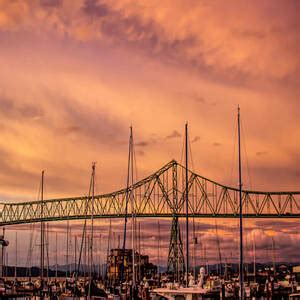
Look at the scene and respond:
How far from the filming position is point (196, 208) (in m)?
117

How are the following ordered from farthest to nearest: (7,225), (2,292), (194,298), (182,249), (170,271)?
(7,225) → (170,271) → (182,249) → (2,292) → (194,298)

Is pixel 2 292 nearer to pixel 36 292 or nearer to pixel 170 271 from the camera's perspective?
pixel 36 292

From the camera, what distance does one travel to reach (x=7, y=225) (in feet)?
495

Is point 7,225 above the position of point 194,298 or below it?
above

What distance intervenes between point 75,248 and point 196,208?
42.2 meters

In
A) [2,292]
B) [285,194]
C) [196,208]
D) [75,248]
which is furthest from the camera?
[285,194]

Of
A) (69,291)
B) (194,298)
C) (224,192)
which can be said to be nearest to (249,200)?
(224,192)

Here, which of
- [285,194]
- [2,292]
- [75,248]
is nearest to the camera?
[2,292]

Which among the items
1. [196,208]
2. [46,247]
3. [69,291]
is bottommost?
[69,291]

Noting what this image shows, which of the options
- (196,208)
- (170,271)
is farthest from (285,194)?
(170,271)

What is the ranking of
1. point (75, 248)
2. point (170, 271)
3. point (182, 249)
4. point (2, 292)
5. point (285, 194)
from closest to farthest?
point (2, 292) < point (75, 248) < point (182, 249) < point (170, 271) < point (285, 194)

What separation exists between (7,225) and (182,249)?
241 ft

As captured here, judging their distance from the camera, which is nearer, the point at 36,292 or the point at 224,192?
the point at 36,292

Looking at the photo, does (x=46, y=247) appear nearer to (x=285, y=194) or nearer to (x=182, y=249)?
(x=182, y=249)
